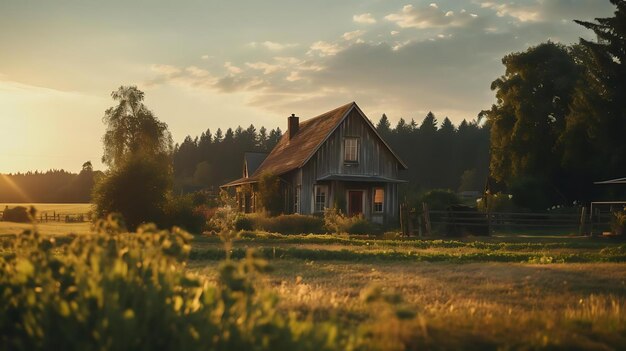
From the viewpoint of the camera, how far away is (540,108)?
49594mm

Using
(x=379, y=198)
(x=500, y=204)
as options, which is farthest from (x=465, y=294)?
(x=500, y=204)

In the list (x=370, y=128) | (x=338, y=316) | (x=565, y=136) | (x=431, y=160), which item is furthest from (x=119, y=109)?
(x=431, y=160)

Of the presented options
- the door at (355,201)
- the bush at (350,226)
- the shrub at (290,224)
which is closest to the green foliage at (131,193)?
the shrub at (290,224)

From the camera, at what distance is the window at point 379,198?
133 ft

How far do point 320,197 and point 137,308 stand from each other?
35.1 m

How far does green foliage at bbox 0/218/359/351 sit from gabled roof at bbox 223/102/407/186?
107ft

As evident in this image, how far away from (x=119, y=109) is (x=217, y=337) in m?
57.1

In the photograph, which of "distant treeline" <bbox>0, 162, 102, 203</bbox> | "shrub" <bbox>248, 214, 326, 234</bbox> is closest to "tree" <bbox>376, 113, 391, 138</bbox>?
"distant treeline" <bbox>0, 162, 102, 203</bbox>

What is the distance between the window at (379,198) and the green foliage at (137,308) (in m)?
35.6

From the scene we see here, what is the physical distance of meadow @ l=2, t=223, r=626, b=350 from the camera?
548cm

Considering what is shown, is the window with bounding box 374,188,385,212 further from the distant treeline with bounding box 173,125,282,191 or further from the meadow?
the distant treeline with bounding box 173,125,282,191

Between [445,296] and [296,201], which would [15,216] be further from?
[445,296]

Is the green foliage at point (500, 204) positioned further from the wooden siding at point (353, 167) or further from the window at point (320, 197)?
the window at point (320, 197)

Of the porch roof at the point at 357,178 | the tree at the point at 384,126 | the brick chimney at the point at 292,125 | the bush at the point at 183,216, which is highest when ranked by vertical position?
the tree at the point at 384,126
